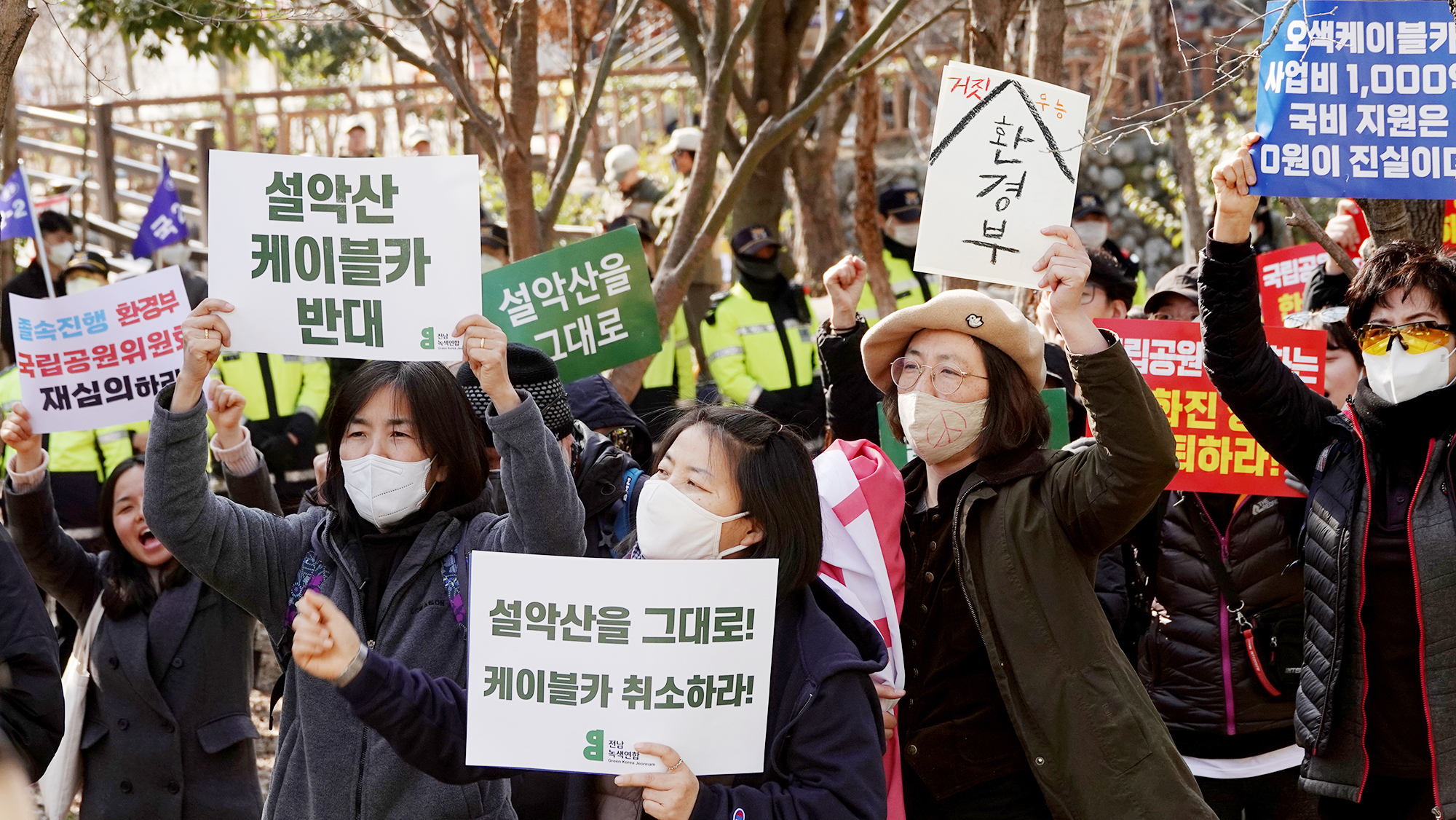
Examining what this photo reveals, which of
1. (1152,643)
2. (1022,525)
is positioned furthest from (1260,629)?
(1022,525)

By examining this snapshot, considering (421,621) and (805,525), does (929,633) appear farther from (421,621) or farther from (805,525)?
(421,621)

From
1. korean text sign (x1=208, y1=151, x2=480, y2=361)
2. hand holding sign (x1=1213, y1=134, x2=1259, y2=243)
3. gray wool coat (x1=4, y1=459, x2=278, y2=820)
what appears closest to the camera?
korean text sign (x1=208, y1=151, x2=480, y2=361)

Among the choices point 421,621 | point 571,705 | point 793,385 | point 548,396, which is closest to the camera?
point 571,705

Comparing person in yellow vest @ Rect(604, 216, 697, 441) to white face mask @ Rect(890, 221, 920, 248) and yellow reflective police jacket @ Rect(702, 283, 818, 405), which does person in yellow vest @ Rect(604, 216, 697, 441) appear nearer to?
yellow reflective police jacket @ Rect(702, 283, 818, 405)

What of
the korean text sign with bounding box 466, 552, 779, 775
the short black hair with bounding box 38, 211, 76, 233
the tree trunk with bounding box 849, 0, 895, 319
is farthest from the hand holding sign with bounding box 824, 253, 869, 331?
the short black hair with bounding box 38, 211, 76, 233

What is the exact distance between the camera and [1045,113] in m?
4.26

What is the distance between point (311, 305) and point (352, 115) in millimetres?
11750

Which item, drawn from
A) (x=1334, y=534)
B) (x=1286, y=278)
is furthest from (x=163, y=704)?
(x=1286, y=278)

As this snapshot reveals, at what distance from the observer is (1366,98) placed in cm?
403

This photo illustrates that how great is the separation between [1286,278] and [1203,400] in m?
2.04

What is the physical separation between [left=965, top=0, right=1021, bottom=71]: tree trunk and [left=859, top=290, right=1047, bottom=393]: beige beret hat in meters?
2.40

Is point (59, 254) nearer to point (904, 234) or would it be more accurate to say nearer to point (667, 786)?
point (904, 234)

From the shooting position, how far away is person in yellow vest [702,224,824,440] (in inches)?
308

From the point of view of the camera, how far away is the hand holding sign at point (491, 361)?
3.17 metres
